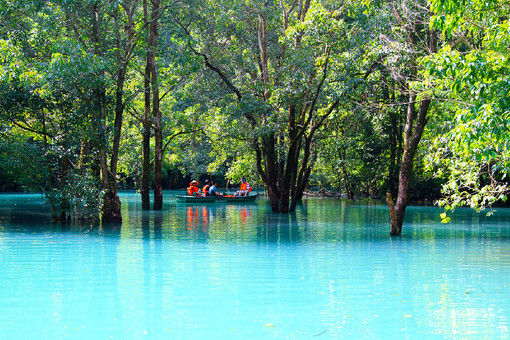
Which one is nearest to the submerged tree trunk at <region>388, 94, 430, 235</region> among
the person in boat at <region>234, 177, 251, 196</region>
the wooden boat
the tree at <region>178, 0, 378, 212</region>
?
the tree at <region>178, 0, 378, 212</region>

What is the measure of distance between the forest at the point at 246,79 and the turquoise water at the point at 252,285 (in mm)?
1902

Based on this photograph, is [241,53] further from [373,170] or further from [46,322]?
[46,322]

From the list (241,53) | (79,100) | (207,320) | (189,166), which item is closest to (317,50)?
(241,53)

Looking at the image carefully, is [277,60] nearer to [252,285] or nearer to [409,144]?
[409,144]

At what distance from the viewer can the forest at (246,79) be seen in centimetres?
1055

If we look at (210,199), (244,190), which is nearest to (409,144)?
(210,199)

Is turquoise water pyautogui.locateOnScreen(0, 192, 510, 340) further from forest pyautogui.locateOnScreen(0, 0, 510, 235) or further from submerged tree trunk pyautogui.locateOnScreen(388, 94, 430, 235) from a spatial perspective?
forest pyautogui.locateOnScreen(0, 0, 510, 235)

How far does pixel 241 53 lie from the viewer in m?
29.1

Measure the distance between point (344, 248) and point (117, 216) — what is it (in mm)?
10211

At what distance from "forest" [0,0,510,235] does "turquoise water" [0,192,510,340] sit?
1902 mm

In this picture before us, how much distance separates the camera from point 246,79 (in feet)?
89.9

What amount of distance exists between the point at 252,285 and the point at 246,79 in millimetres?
18535

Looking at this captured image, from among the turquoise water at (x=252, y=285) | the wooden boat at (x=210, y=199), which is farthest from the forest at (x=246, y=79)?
the wooden boat at (x=210, y=199)

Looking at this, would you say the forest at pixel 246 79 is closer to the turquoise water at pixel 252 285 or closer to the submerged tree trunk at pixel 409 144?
the submerged tree trunk at pixel 409 144
